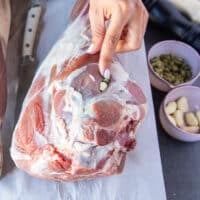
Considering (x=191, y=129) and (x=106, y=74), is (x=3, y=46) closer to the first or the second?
(x=106, y=74)

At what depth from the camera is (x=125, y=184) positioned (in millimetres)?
649

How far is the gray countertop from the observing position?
0.81 m

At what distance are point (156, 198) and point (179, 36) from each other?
48 cm

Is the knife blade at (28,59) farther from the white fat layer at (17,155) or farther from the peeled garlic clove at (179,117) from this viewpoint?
the peeled garlic clove at (179,117)

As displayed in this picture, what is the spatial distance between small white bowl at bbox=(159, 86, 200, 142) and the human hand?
0.94 feet

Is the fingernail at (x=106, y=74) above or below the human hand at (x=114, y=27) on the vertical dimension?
below

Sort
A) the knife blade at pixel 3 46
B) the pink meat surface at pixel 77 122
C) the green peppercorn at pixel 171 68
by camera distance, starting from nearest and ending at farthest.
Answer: the pink meat surface at pixel 77 122
the knife blade at pixel 3 46
the green peppercorn at pixel 171 68

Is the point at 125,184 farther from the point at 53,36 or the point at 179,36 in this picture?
the point at 179,36

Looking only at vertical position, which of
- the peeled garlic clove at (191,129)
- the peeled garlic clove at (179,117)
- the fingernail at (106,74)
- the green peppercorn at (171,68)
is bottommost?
the peeled garlic clove at (191,129)

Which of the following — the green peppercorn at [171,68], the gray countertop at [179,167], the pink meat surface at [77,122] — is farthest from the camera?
the green peppercorn at [171,68]

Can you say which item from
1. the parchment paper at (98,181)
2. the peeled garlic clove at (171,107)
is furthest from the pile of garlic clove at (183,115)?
the parchment paper at (98,181)

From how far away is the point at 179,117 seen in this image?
34.3 inches

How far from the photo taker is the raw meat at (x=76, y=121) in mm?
Result: 532

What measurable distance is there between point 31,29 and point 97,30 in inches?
8.1
